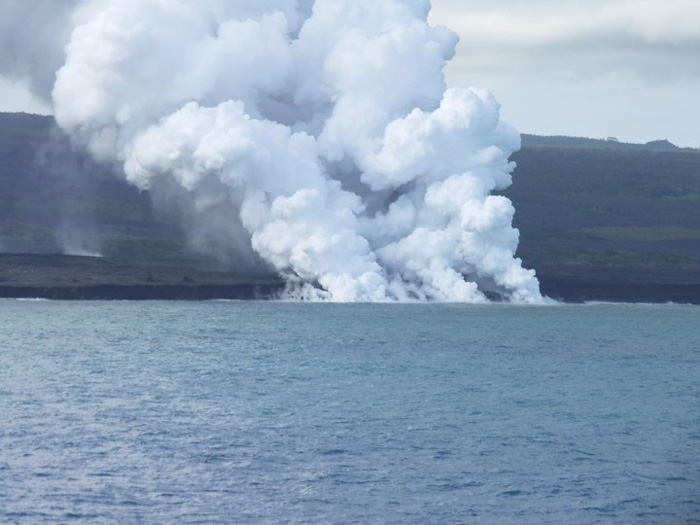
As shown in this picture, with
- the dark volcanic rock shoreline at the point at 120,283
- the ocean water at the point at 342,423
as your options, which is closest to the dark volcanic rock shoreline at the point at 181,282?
the dark volcanic rock shoreline at the point at 120,283

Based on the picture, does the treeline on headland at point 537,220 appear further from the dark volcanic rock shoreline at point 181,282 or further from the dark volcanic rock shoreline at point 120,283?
the dark volcanic rock shoreline at point 120,283

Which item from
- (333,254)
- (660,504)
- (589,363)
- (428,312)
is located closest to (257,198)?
(333,254)

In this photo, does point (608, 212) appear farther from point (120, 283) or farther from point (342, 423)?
point (342, 423)

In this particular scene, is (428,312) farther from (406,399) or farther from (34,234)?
(34,234)

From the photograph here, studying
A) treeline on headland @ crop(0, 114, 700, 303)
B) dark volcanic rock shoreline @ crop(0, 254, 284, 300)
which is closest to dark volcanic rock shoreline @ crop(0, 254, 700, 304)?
dark volcanic rock shoreline @ crop(0, 254, 284, 300)

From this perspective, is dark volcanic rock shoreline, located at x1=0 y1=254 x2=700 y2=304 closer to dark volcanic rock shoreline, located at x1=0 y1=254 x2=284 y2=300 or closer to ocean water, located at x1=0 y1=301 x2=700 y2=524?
dark volcanic rock shoreline, located at x1=0 y1=254 x2=284 y2=300

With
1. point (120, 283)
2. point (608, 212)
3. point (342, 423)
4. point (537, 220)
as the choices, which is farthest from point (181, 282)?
point (608, 212)
